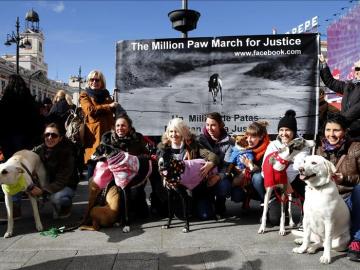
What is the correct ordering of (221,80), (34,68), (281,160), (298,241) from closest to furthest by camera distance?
(298,241) < (281,160) < (221,80) < (34,68)

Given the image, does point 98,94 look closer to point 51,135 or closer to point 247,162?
point 51,135

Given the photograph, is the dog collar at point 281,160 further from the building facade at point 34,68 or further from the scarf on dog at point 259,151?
the building facade at point 34,68

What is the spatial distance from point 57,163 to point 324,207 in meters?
3.33

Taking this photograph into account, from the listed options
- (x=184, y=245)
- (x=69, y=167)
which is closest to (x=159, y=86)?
(x=69, y=167)

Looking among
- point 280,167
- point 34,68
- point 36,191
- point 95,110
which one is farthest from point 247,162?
point 34,68

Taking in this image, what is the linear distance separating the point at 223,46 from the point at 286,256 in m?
3.51

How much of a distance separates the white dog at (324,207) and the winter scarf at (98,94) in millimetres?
3079

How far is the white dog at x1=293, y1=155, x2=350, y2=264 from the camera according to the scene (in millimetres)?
3389

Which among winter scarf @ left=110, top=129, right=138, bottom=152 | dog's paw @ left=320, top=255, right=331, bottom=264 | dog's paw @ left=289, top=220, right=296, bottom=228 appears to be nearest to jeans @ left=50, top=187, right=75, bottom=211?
winter scarf @ left=110, top=129, right=138, bottom=152

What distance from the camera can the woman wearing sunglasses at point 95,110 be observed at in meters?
5.23

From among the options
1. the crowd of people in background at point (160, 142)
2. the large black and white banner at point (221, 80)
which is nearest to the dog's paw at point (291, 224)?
the crowd of people in background at point (160, 142)

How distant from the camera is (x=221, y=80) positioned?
595cm

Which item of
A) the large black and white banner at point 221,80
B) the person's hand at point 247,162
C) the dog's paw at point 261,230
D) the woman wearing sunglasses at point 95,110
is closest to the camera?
the dog's paw at point 261,230

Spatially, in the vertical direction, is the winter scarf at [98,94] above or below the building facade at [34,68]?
below
